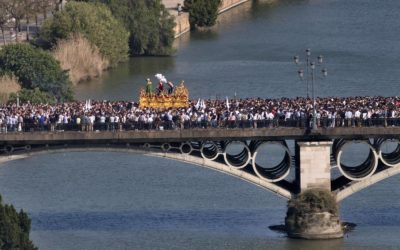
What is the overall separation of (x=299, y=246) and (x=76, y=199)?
15698 mm

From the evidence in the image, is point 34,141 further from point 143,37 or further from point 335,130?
point 143,37

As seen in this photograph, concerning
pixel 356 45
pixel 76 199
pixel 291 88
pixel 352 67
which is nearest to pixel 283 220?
pixel 76 199

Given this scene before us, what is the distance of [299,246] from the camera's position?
112 meters

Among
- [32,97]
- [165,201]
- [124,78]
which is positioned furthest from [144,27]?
[165,201]

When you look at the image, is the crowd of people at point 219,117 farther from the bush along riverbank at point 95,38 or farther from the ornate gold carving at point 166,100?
the bush along riverbank at point 95,38

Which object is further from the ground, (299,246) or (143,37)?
(143,37)

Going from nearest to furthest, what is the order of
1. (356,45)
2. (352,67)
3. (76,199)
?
(76,199)
(352,67)
(356,45)

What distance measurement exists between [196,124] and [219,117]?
3.99 ft

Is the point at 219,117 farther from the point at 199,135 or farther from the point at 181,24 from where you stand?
the point at 181,24

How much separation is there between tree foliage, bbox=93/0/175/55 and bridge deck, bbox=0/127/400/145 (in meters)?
72.1

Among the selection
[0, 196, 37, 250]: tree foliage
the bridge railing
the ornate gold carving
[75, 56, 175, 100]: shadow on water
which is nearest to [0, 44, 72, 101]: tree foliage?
[75, 56, 175, 100]: shadow on water

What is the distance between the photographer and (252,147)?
114m

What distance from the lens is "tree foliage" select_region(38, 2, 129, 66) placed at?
176 metres

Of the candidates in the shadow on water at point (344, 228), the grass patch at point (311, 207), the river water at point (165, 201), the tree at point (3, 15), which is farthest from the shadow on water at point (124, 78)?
the grass patch at point (311, 207)
